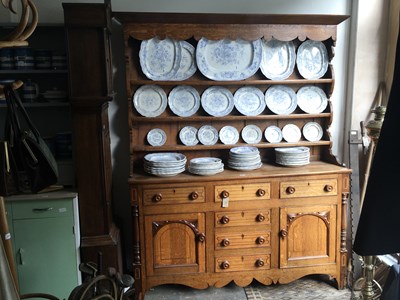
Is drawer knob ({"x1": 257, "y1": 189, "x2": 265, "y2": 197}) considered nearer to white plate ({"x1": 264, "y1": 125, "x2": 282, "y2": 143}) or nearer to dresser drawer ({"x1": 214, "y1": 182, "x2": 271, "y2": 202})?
dresser drawer ({"x1": 214, "y1": 182, "x2": 271, "y2": 202})

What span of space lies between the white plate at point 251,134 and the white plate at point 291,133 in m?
0.21

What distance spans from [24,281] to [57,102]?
3.96 ft

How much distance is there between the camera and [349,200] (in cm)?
306

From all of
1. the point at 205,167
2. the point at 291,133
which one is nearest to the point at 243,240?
the point at 205,167

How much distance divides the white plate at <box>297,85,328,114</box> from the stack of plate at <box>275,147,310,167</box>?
35cm

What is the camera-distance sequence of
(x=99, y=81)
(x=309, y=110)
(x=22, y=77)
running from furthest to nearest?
(x=309, y=110), (x=22, y=77), (x=99, y=81)

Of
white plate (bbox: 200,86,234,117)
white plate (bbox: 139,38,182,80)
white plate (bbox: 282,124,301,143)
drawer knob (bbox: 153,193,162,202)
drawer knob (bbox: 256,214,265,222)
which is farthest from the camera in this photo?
white plate (bbox: 282,124,301,143)

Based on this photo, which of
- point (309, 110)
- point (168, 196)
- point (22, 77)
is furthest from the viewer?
point (309, 110)

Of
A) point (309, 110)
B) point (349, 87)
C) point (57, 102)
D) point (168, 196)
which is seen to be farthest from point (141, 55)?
point (349, 87)

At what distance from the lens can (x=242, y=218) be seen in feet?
9.00

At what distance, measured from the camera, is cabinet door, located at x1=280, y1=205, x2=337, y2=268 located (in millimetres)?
2783

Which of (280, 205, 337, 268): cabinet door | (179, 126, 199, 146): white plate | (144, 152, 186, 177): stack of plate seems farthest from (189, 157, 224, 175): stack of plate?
(280, 205, 337, 268): cabinet door

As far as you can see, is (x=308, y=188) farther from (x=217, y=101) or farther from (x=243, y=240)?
(x=217, y=101)

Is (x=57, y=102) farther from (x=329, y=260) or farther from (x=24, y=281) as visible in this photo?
(x=329, y=260)
